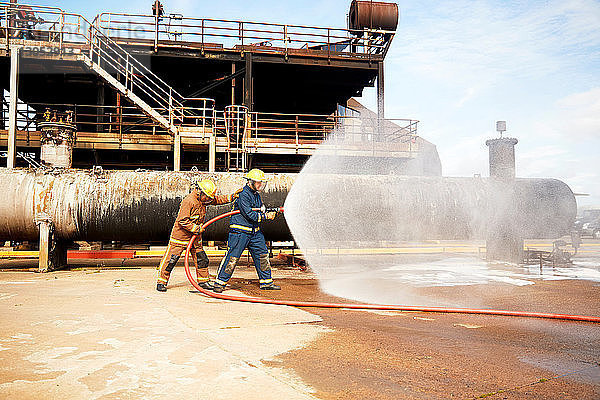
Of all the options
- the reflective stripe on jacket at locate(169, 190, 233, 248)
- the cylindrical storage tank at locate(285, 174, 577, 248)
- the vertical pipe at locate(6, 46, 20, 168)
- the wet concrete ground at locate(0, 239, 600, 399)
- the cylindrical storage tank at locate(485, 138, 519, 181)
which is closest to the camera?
the wet concrete ground at locate(0, 239, 600, 399)

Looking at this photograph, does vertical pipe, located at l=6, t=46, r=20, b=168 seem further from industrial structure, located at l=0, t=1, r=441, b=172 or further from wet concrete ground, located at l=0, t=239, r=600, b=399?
wet concrete ground, located at l=0, t=239, r=600, b=399

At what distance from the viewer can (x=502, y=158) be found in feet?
32.5

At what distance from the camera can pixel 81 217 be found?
8.61m

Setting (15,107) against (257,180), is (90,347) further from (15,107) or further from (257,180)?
(15,107)

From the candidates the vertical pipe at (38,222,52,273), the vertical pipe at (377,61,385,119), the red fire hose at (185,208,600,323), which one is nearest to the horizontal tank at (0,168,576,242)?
the vertical pipe at (38,222,52,273)

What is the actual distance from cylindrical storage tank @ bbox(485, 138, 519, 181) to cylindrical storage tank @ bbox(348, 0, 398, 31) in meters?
11.6

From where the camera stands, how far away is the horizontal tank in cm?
857

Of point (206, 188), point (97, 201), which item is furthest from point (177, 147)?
point (206, 188)

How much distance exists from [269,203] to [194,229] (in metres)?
2.49

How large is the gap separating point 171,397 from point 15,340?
1.92 m

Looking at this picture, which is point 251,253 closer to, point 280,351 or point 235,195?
point 235,195

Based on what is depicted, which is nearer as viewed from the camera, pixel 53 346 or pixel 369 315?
pixel 53 346

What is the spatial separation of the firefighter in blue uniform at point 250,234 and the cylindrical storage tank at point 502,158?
5.88m

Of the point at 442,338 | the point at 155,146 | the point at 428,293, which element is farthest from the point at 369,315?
the point at 155,146
